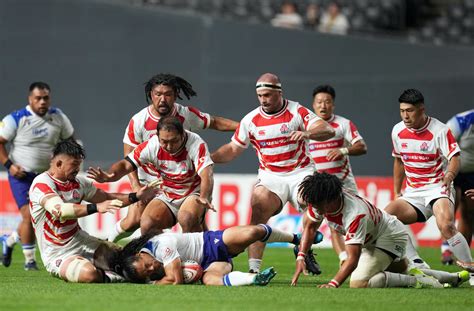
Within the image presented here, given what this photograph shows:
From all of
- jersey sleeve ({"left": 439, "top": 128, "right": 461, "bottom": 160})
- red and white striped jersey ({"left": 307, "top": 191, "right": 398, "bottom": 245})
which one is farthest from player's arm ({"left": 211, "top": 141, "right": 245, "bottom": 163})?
jersey sleeve ({"left": 439, "top": 128, "right": 461, "bottom": 160})

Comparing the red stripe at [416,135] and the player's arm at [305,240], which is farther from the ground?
the red stripe at [416,135]

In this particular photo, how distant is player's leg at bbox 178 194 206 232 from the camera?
11656mm

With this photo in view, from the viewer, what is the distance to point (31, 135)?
47.6 ft

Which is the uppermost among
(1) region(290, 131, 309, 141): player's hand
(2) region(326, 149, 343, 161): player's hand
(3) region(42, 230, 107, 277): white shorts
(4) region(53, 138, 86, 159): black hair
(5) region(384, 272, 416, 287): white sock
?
(1) region(290, 131, 309, 141): player's hand

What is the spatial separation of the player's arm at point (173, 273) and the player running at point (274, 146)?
1.66 metres

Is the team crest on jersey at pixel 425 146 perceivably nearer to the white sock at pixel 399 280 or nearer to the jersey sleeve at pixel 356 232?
the white sock at pixel 399 280

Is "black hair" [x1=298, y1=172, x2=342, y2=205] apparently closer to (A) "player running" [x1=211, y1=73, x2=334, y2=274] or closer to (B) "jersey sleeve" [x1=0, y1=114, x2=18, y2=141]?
(A) "player running" [x1=211, y1=73, x2=334, y2=274]

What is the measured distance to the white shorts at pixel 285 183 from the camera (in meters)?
12.2

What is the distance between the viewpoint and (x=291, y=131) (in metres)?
12.2

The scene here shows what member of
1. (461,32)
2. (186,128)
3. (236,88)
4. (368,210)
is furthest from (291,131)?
(461,32)

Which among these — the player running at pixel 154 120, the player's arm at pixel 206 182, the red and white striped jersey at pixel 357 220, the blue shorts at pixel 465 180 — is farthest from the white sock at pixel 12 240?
the blue shorts at pixel 465 180

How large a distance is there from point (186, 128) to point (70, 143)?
78.5 inches

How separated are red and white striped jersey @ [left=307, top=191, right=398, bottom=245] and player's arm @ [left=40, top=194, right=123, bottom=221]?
2.00 m

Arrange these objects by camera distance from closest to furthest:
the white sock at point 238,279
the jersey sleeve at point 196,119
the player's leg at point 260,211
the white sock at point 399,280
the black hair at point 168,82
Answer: the white sock at point 238,279
the white sock at point 399,280
the player's leg at point 260,211
the black hair at point 168,82
the jersey sleeve at point 196,119
